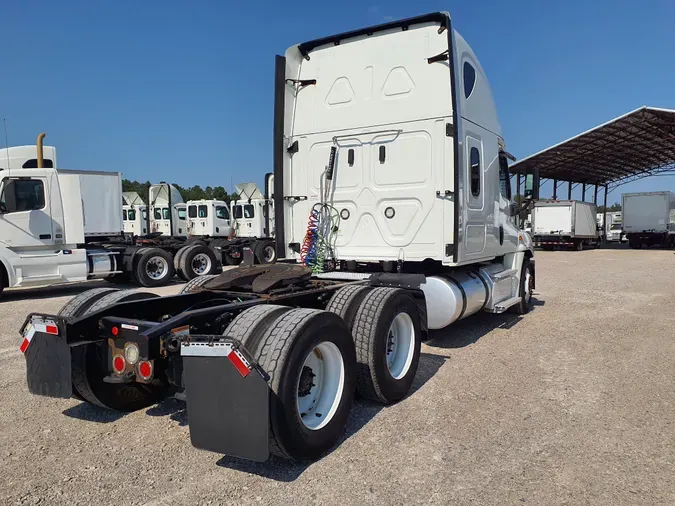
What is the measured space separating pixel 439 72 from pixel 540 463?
4.40 metres

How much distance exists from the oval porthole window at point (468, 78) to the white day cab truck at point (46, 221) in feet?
29.5

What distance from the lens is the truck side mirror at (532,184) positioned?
828cm

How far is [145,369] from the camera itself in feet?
11.2

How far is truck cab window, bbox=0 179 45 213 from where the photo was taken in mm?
10625

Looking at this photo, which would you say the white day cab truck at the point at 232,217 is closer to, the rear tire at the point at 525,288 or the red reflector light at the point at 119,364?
the rear tire at the point at 525,288

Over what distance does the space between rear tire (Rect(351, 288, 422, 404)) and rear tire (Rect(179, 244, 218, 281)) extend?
10.4 meters

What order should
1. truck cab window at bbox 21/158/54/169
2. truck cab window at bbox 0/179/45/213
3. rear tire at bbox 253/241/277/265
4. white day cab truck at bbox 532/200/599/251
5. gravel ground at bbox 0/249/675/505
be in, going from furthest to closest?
white day cab truck at bbox 532/200/599/251
rear tire at bbox 253/241/277/265
truck cab window at bbox 21/158/54/169
truck cab window at bbox 0/179/45/213
gravel ground at bbox 0/249/675/505

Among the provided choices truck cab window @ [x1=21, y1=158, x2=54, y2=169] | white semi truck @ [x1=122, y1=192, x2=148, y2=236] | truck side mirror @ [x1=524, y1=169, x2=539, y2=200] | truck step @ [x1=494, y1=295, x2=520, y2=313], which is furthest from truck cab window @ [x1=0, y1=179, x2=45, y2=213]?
white semi truck @ [x1=122, y1=192, x2=148, y2=236]

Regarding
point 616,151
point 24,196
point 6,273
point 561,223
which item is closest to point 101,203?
point 24,196

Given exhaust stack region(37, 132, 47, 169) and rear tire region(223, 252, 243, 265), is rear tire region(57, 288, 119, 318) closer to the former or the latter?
exhaust stack region(37, 132, 47, 169)

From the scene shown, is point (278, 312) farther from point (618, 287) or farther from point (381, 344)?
point (618, 287)

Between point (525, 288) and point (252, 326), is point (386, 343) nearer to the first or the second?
point (252, 326)

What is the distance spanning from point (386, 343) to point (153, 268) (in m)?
10.8

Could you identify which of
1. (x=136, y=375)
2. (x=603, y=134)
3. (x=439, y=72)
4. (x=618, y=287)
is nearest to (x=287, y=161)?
(x=439, y=72)
